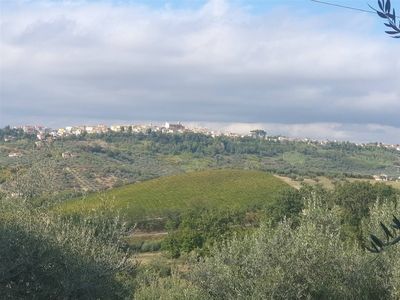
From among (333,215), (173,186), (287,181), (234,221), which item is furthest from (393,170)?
(333,215)

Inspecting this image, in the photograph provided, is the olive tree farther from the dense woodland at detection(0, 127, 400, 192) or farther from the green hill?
the dense woodland at detection(0, 127, 400, 192)

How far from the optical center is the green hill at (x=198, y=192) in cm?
7200

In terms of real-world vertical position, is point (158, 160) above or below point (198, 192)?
above

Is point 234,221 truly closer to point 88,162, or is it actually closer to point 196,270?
point 196,270

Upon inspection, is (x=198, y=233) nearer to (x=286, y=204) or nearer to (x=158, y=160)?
(x=286, y=204)

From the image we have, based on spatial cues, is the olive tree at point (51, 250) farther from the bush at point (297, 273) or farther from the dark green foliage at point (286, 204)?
the dark green foliage at point (286, 204)

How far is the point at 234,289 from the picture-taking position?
14.3 meters

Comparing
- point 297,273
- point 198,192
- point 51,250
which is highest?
point 51,250

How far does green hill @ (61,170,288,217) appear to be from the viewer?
7200cm

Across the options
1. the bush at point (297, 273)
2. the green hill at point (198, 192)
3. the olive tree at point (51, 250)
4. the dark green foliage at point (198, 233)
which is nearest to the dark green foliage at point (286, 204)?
the dark green foliage at point (198, 233)

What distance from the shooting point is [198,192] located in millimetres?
86188

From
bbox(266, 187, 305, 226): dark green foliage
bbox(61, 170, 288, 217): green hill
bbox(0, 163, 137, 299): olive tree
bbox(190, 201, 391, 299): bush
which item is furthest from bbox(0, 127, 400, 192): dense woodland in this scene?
bbox(190, 201, 391, 299): bush

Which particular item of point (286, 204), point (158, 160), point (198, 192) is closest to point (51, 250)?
point (286, 204)

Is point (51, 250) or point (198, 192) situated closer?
point (51, 250)
